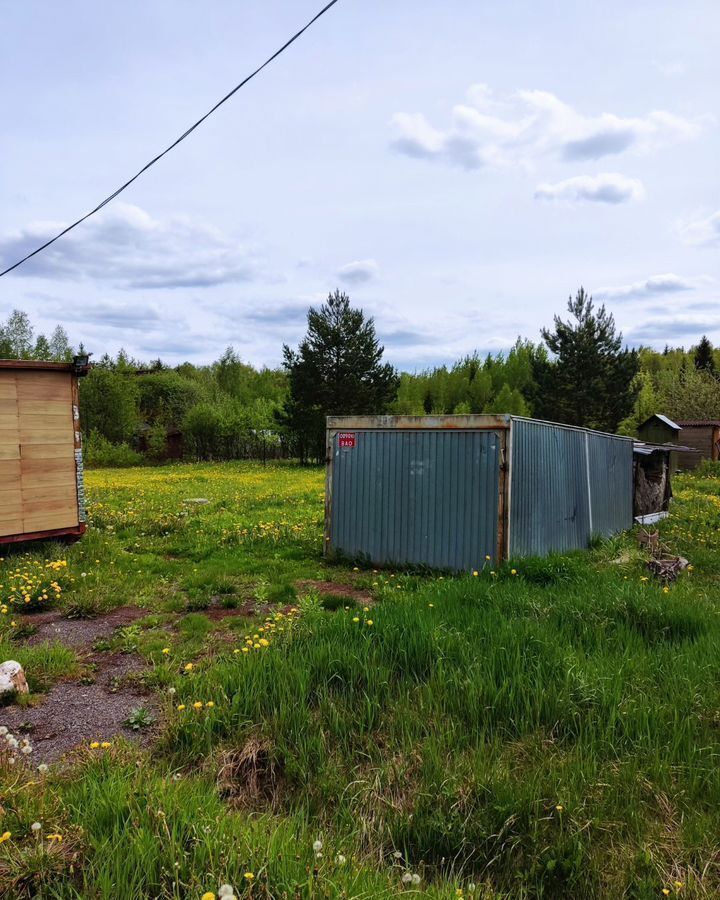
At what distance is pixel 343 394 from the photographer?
3659 centimetres

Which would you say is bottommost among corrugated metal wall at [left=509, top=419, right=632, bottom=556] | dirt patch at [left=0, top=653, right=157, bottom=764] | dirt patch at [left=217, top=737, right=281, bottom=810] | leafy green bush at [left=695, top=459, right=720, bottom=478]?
leafy green bush at [left=695, top=459, right=720, bottom=478]

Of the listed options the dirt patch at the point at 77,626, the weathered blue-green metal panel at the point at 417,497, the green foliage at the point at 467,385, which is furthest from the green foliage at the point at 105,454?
the dirt patch at the point at 77,626

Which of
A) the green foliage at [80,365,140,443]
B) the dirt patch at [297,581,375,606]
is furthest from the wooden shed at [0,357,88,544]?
the green foliage at [80,365,140,443]

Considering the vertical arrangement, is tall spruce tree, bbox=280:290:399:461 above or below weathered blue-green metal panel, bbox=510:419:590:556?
above

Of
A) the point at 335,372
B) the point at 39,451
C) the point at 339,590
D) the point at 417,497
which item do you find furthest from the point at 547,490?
the point at 335,372

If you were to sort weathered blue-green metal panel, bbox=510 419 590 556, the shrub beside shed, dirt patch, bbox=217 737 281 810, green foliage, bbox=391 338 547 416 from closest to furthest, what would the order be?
dirt patch, bbox=217 737 281 810
the shrub beside shed
weathered blue-green metal panel, bbox=510 419 590 556
green foliage, bbox=391 338 547 416

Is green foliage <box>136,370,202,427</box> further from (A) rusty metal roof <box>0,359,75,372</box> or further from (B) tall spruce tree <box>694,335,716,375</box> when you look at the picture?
(B) tall spruce tree <box>694,335,716,375</box>

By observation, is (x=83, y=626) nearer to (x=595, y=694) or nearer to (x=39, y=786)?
(x=39, y=786)

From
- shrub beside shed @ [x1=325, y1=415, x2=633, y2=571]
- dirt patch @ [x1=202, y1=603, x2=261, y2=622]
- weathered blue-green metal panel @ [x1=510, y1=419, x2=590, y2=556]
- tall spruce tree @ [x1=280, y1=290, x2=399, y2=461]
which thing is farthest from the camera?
tall spruce tree @ [x1=280, y1=290, x2=399, y2=461]

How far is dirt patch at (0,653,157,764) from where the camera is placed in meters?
3.81

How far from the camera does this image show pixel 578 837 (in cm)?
268

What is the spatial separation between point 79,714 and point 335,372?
33.4m

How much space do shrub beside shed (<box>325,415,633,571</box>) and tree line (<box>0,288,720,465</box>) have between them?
88.5 feet

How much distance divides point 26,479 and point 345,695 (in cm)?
762
